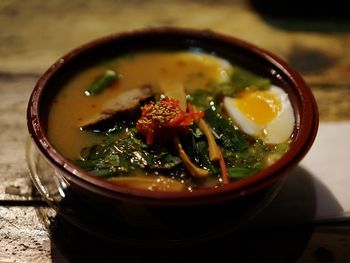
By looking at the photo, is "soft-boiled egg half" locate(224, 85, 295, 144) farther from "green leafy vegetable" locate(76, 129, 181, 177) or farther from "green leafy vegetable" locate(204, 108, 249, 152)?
"green leafy vegetable" locate(76, 129, 181, 177)

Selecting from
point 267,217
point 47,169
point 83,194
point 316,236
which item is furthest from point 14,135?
point 316,236

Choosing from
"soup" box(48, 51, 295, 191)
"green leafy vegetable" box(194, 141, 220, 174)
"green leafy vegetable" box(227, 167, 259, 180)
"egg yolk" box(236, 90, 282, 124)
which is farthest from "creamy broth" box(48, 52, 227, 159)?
"green leafy vegetable" box(227, 167, 259, 180)

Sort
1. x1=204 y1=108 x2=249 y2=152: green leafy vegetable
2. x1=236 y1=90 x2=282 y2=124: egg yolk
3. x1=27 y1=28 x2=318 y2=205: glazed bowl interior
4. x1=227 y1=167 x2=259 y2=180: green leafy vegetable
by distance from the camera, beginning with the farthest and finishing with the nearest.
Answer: x1=236 y1=90 x2=282 y2=124: egg yolk < x1=204 y1=108 x2=249 y2=152: green leafy vegetable < x1=227 y1=167 x2=259 y2=180: green leafy vegetable < x1=27 y1=28 x2=318 y2=205: glazed bowl interior

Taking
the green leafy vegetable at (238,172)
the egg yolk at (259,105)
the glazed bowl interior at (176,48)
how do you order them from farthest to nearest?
1. the egg yolk at (259,105)
2. the green leafy vegetable at (238,172)
3. the glazed bowl interior at (176,48)

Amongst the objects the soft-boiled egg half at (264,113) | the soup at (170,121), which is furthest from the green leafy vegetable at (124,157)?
the soft-boiled egg half at (264,113)

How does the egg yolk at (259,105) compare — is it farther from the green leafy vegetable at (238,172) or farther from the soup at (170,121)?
the green leafy vegetable at (238,172)

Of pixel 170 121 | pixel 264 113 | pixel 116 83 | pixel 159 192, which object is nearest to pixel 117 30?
pixel 116 83

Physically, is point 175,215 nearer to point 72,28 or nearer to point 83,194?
point 83,194

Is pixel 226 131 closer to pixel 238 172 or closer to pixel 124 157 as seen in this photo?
pixel 238 172
